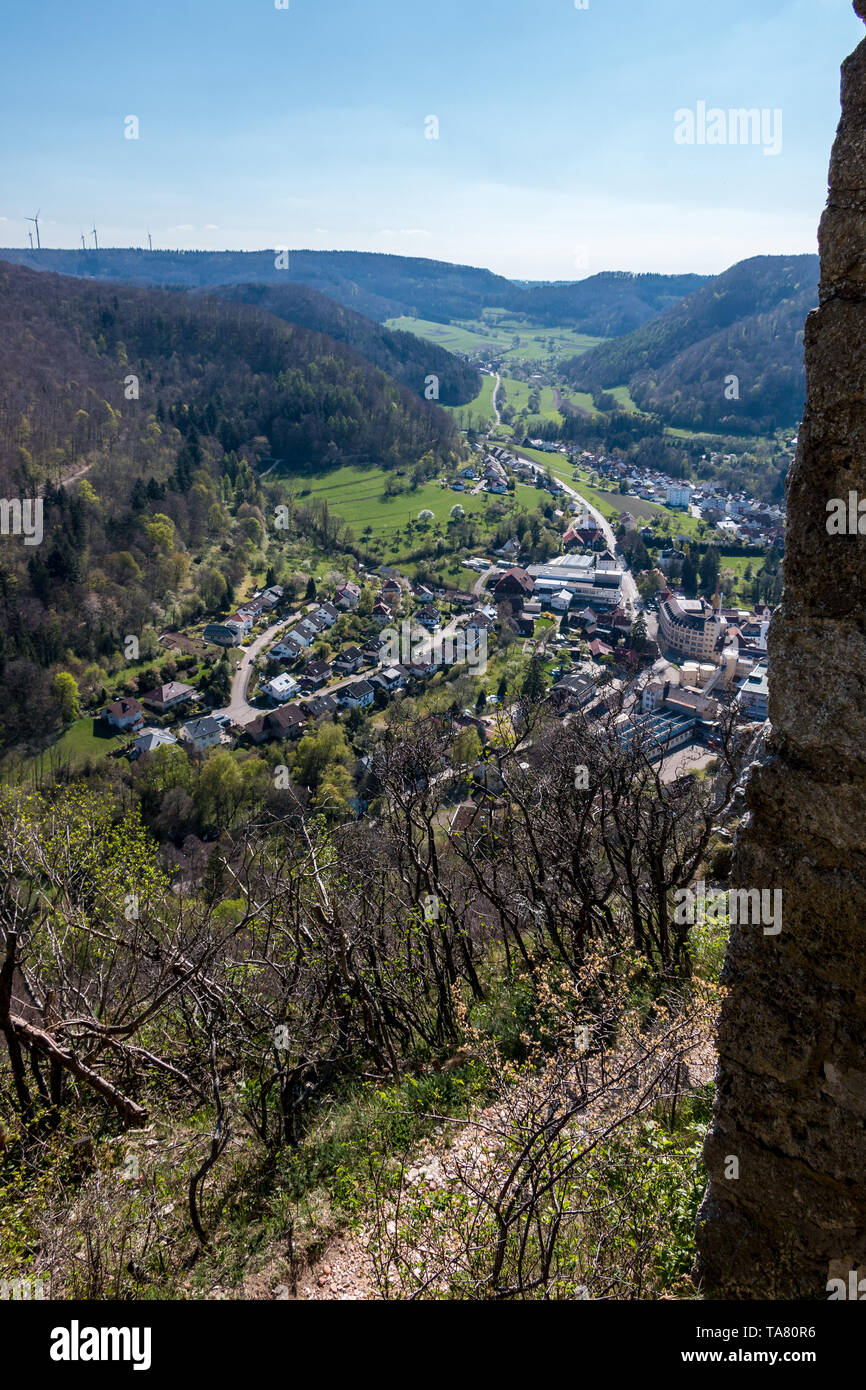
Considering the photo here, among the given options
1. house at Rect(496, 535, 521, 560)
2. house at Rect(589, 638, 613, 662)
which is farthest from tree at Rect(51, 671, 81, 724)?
house at Rect(496, 535, 521, 560)

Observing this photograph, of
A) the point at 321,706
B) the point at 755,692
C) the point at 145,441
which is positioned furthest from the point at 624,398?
the point at 321,706

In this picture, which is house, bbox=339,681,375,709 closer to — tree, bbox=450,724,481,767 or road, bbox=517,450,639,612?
tree, bbox=450,724,481,767

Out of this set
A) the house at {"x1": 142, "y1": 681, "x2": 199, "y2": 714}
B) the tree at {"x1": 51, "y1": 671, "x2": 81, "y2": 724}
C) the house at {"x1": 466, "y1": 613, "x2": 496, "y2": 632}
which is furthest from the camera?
the house at {"x1": 466, "y1": 613, "x2": 496, "y2": 632}

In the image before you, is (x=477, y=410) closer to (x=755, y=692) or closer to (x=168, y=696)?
(x=168, y=696)

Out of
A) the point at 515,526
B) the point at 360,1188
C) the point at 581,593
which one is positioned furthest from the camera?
the point at 515,526

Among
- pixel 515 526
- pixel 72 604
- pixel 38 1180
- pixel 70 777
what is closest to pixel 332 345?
pixel 515 526

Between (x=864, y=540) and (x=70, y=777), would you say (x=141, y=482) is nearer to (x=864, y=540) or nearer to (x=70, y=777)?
(x=70, y=777)
